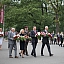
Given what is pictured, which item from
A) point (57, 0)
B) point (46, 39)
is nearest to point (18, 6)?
point (57, 0)

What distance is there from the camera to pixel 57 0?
57.1 metres

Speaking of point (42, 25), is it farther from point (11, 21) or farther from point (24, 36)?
point (24, 36)

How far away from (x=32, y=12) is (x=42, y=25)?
3.61 m

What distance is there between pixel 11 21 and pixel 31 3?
5.08 metres

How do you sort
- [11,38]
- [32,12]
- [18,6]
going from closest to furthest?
[11,38], [32,12], [18,6]

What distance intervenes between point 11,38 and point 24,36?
78 centimetres

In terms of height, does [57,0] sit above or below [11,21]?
above

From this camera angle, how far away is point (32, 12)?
55344mm

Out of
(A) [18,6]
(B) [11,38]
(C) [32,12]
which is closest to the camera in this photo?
(B) [11,38]

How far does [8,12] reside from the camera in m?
57.4

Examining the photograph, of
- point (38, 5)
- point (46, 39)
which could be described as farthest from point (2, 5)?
point (46, 39)

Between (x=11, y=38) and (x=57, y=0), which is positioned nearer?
(x=11, y=38)

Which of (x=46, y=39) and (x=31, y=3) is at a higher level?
(x=31, y=3)

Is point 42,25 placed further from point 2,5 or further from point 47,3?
point 2,5
